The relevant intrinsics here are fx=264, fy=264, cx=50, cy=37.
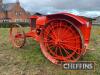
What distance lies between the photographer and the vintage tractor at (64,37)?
249 inches

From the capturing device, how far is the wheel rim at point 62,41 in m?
6.34

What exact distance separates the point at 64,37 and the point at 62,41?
111mm

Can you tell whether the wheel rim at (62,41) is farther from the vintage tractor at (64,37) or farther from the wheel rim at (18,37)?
the wheel rim at (18,37)

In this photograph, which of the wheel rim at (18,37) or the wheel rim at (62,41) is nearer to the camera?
the wheel rim at (62,41)

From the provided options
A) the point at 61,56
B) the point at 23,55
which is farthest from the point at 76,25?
the point at 23,55

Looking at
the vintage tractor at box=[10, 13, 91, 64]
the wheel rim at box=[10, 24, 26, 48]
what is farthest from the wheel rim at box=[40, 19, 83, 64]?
the wheel rim at box=[10, 24, 26, 48]

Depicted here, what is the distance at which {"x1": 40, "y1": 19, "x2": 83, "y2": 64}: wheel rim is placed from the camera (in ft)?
20.8

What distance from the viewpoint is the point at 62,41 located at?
21.1ft

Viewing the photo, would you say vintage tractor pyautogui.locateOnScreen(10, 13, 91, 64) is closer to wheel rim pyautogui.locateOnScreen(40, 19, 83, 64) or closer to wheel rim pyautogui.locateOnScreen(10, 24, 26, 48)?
wheel rim pyautogui.locateOnScreen(40, 19, 83, 64)

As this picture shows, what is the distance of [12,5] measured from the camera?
66062mm

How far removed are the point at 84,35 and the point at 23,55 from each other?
72.5 inches

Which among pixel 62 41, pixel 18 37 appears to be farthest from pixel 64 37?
pixel 18 37

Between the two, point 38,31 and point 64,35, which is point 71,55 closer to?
point 64,35

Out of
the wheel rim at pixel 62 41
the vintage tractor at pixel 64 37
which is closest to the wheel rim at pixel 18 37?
the vintage tractor at pixel 64 37
